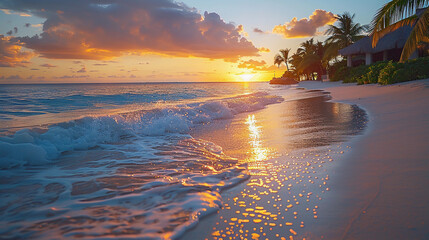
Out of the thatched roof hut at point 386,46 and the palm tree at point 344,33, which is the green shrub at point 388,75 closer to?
the thatched roof hut at point 386,46

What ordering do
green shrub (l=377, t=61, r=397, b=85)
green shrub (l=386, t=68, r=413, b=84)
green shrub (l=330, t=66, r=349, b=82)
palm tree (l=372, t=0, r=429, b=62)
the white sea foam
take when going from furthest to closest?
1. green shrub (l=330, t=66, r=349, b=82)
2. green shrub (l=377, t=61, r=397, b=85)
3. green shrub (l=386, t=68, r=413, b=84)
4. palm tree (l=372, t=0, r=429, b=62)
5. the white sea foam

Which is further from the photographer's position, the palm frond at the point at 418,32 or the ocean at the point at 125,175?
the palm frond at the point at 418,32

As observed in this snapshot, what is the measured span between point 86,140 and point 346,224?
199 inches

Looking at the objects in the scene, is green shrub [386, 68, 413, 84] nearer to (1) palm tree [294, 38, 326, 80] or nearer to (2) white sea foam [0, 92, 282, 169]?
(2) white sea foam [0, 92, 282, 169]

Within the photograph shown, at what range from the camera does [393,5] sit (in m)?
7.36

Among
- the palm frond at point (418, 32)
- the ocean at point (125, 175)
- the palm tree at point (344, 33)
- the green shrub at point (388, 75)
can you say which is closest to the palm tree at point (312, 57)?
the palm tree at point (344, 33)

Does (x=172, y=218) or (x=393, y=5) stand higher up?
(x=393, y=5)

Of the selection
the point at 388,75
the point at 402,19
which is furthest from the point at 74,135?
the point at 388,75

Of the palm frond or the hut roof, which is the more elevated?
the hut roof

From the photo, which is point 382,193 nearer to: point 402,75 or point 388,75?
point 402,75

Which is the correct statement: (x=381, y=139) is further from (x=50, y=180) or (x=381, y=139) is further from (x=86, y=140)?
(x=86, y=140)

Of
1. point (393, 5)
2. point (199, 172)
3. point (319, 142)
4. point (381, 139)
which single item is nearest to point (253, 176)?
point (199, 172)

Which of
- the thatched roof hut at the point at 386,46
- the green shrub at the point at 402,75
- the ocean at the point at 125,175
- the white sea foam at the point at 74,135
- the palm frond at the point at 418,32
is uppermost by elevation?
the thatched roof hut at the point at 386,46

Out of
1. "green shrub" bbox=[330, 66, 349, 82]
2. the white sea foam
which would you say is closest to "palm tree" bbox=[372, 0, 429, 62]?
the white sea foam
